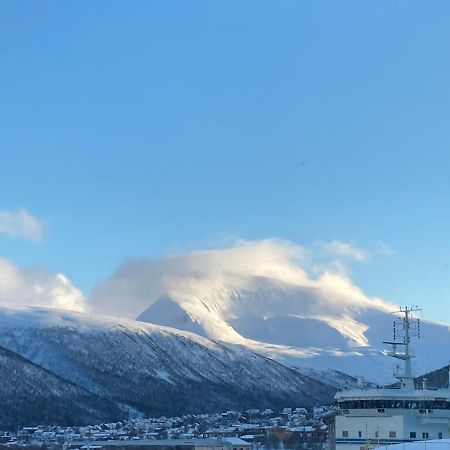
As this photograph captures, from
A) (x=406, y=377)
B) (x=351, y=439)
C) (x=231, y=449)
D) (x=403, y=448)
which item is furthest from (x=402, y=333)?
(x=231, y=449)

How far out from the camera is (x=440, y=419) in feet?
369

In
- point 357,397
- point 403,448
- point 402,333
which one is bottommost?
point 403,448

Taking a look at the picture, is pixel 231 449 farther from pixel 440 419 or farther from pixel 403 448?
pixel 403 448

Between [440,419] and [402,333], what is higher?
[402,333]

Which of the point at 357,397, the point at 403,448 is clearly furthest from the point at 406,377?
the point at 403,448

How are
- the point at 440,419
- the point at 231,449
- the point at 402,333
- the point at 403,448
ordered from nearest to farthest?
the point at 403,448 → the point at 440,419 → the point at 402,333 → the point at 231,449

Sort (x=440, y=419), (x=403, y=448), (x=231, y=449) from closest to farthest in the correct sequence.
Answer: (x=403, y=448), (x=440, y=419), (x=231, y=449)

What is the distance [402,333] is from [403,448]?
54.2 meters

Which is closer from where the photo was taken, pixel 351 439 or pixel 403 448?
pixel 403 448

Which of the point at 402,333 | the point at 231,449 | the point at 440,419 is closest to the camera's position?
the point at 440,419

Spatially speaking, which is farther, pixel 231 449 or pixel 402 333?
pixel 231 449

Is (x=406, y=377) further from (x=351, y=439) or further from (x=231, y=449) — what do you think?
(x=231, y=449)

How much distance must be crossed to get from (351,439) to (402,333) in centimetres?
1693

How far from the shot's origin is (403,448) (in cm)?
6838
